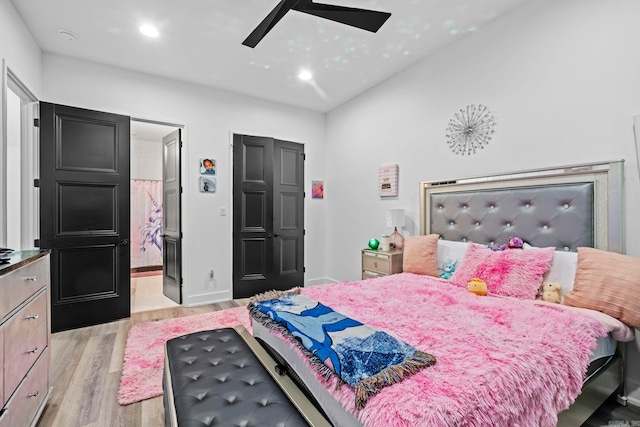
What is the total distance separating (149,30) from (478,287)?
3614 mm

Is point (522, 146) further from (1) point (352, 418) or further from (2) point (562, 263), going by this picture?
(1) point (352, 418)

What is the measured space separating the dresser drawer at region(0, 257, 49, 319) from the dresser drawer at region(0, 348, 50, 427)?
43cm

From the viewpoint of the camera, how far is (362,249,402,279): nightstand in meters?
3.31

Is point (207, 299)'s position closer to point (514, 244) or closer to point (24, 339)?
point (24, 339)

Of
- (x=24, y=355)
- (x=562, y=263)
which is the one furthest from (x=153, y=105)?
(x=562, y=263)

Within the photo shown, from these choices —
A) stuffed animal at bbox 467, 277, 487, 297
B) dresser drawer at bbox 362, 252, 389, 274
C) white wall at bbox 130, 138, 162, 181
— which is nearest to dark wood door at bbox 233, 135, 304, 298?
dresser drawer at bbox 362, 252, 389, 274

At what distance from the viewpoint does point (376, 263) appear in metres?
3.49

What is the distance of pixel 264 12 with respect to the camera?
257cm

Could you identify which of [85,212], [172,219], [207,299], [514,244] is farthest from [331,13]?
[207,299]

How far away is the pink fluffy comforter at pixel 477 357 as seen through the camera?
3.20 ft

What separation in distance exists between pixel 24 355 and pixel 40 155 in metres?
2.36

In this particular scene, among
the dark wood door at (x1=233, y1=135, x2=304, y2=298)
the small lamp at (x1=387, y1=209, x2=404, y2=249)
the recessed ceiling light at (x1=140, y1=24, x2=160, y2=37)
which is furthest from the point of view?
the dark wood door at (x1=233, y1=135, x2=304, y2=298)

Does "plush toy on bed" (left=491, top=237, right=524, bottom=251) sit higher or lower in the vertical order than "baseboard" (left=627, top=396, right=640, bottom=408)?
higher

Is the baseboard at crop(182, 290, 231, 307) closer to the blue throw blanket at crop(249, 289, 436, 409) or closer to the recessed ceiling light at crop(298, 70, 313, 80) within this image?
the blue throw blanket at crop(249, 289, 436, 409)
